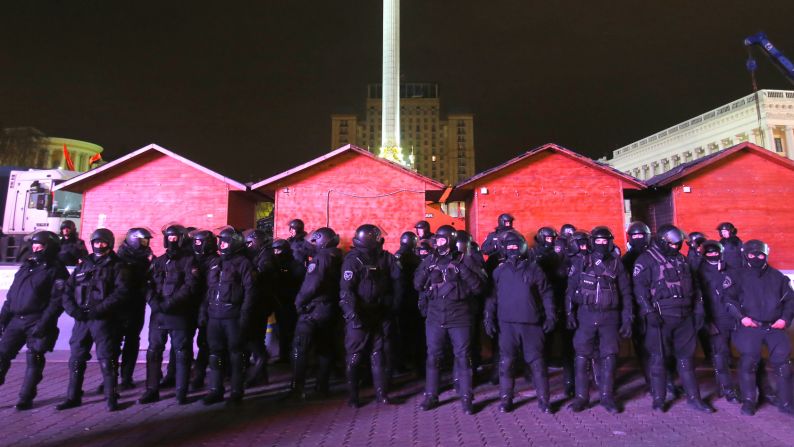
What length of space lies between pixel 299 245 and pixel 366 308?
2.77m

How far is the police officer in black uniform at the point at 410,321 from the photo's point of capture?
7.61m

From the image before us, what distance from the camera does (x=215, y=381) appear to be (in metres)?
6.15

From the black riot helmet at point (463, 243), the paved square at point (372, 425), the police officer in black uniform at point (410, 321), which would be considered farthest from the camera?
the police officer in black uniform at point (410, 321)

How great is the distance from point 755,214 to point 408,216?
10.8m

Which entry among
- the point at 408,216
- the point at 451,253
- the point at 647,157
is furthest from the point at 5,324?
the point at 647,157

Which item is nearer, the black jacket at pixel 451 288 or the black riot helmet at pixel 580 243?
the black jacket at pixel 451 288

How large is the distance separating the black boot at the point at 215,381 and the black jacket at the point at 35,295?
219 cm

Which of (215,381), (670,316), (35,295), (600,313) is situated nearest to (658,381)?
(670,316)

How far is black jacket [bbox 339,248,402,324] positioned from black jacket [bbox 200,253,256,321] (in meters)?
1.24

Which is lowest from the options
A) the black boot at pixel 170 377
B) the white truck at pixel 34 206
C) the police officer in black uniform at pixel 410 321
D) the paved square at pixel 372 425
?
the paved square at pixel 372 425

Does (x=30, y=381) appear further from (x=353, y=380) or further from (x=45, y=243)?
(x=353, y=380)

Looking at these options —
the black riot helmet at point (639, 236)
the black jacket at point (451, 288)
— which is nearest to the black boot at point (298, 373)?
the black jacket at point (451, 288)

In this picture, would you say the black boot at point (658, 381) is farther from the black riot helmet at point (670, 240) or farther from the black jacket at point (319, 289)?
the black jacket at point (319, 289)

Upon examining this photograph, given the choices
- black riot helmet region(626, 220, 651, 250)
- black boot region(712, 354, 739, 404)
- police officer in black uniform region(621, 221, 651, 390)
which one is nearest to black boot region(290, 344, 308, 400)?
police officer in black uniform region(621, 221, 651, 390)
